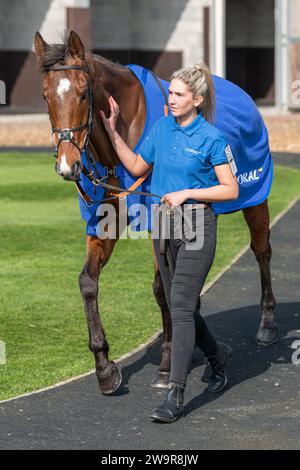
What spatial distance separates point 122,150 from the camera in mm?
6965

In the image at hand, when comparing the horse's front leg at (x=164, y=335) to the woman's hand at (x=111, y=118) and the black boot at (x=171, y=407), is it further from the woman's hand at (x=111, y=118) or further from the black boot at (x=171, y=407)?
the woman's hand at (x=111, y=118)

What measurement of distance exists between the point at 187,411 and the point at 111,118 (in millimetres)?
1890

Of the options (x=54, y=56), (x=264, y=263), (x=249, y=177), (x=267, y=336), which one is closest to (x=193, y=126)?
(x=54, y=56)

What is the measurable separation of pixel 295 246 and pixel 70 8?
19599 mm

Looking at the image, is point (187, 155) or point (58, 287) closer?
point (187, 155)

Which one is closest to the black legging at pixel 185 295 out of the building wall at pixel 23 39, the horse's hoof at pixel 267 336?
the horse's hoof at pixel 267 336

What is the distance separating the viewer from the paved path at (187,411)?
613cm

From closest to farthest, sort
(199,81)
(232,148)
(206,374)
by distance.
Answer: (199,81), (206,374), (232,148)

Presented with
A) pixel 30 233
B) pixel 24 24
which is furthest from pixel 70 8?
pixel 30 233

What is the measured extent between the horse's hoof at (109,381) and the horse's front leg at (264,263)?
1.68 m

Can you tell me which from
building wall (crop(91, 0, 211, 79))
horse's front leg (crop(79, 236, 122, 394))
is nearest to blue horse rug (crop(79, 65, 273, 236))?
horse's front leg (crop(79, 236, 122, 394))

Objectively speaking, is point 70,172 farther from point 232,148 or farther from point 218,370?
point 232,148

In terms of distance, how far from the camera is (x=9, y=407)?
22.4ft

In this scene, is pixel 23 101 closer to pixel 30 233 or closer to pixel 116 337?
pixel 30 233
